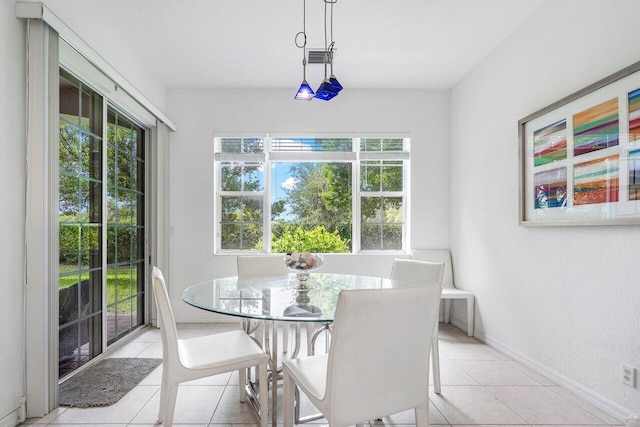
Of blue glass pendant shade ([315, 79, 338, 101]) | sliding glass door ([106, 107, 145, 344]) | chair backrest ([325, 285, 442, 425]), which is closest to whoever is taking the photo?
chair backrest ([325, 285, 442, 425])

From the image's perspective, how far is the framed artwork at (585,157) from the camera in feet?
6.60

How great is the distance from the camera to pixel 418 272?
8.93ft

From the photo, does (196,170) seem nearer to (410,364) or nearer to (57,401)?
(57,401)

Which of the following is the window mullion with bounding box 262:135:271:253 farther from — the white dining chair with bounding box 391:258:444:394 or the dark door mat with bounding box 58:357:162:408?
the white dining chair with bounding box 391:258:444:394

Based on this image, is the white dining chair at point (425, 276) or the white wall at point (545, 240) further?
the white dining chair at point (425, 276)

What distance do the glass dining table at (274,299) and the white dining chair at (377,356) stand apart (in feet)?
0.80

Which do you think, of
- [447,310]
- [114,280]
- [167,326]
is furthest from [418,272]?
[114,280]

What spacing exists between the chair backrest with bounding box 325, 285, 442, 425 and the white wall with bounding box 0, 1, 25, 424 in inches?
68.6

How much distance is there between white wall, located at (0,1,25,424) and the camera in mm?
1939

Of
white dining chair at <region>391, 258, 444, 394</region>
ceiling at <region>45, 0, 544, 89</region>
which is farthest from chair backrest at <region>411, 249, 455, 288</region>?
ceiling at <region>45, 0, 544, 89</region>

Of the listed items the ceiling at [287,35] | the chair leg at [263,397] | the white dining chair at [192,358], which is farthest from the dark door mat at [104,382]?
the ceiling at [287,35]

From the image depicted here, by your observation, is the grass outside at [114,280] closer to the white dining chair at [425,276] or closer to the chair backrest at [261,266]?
the chair backrest at [261,266]

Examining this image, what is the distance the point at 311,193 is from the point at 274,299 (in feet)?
8.11

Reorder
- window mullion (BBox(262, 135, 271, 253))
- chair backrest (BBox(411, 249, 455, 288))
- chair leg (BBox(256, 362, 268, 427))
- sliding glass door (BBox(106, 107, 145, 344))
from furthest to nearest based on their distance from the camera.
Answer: window mullion (BBox(262, 135, 271, 253)) → chair backrest (BBox(411, 249, 455, 288)) → sliding glass door (BBox(106, 107, 145, 344)) → chair leg (BBox(256, 362, 268, 427))
